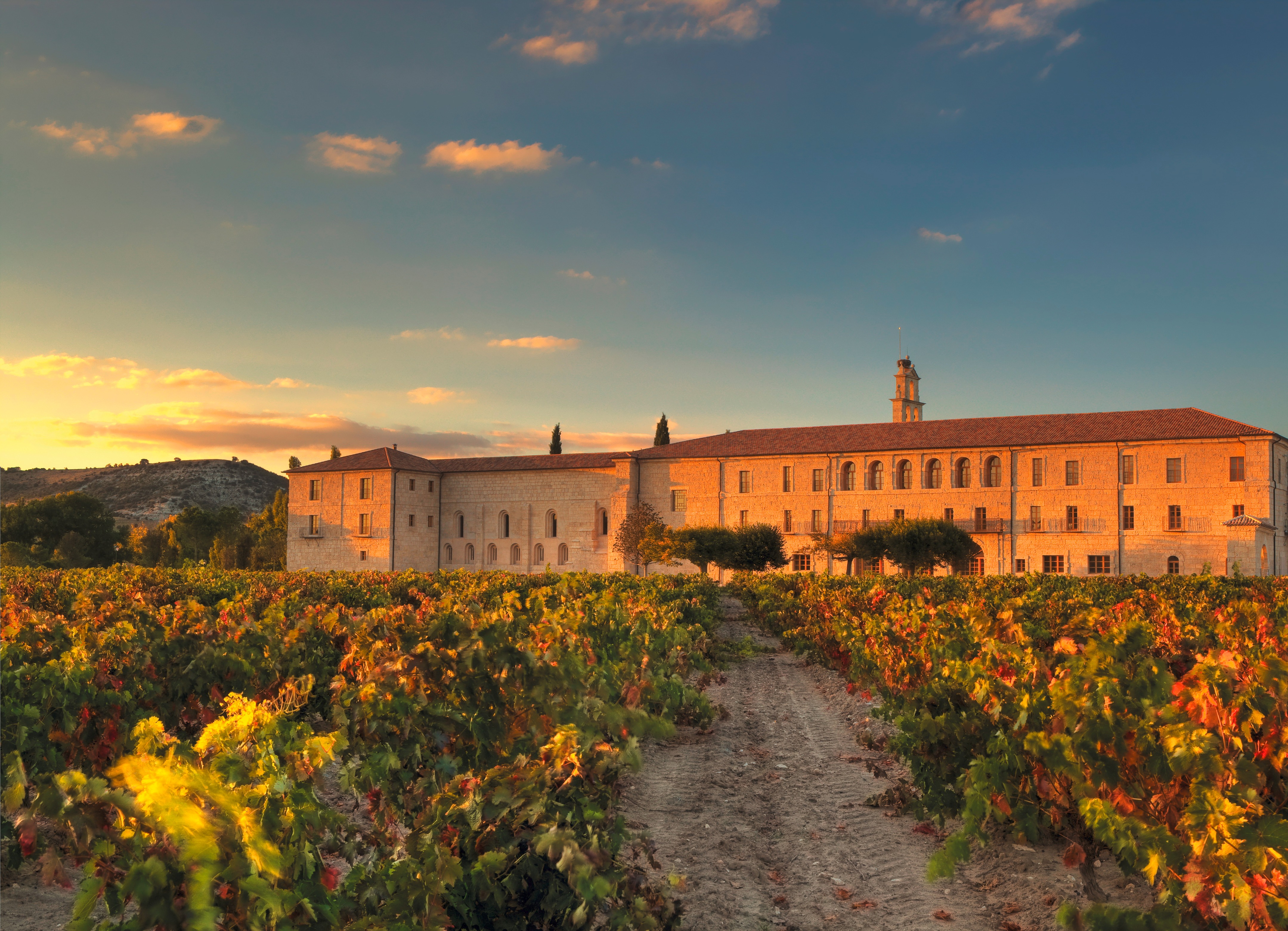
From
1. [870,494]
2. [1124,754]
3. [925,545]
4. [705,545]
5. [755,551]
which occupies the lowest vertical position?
[755,551]

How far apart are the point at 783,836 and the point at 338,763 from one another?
314 centimetres

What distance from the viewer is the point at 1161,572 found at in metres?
43.2

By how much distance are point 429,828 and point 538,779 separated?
0.41m

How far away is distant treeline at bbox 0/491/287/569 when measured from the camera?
194 feet

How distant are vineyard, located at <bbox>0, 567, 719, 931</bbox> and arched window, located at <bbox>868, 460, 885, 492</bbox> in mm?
43586

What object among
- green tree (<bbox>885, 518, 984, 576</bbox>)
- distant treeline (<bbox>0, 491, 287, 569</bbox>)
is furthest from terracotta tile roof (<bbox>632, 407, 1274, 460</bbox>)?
distant treeline (<bbox>0, 491, 287, 569</bbox>)

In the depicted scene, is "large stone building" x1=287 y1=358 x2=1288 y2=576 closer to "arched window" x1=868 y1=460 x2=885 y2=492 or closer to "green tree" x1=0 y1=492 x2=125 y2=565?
Result: "arched window" x1=868 y1=460 x2=885 y2=492

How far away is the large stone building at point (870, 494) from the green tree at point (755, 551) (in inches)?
81.6

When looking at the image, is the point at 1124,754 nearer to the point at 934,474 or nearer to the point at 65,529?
→ the point at 934,474

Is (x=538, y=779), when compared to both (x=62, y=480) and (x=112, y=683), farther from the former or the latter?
(x=62, y=480)

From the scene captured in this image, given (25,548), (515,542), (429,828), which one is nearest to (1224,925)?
(429,828)

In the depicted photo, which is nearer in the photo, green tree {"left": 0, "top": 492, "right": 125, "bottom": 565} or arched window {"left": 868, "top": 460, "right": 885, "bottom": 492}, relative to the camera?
arched window {"left": 868, "top": 460, "right": 885, "bottom": 492}

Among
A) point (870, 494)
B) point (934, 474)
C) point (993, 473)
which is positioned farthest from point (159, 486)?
point (993, 473)

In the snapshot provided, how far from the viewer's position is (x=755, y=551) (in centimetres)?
4700
